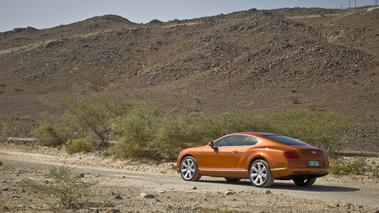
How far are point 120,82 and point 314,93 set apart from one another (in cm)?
3105

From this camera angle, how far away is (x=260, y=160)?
1434cm

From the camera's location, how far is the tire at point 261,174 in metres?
14.1

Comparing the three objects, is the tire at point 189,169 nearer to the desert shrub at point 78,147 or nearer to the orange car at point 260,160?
the orange car at point 260,160

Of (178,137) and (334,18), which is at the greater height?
(334,18)

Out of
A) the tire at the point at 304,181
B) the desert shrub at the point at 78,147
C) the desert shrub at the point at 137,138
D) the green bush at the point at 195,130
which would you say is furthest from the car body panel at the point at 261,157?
the desert shrub at the point at 78,147

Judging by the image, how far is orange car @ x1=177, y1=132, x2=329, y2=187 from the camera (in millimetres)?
13914

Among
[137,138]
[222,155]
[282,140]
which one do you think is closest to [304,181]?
[282,140]

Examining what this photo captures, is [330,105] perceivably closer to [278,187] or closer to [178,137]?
[178,137]

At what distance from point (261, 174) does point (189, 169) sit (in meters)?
2.85

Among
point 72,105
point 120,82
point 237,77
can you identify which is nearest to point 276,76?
point 237,77

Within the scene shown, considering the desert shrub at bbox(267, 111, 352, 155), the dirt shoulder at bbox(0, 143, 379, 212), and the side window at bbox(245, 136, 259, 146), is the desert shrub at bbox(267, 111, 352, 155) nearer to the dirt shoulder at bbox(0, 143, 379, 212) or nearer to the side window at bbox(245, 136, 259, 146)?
the dirt shoulder at bbox(0, 143, 379, 212)

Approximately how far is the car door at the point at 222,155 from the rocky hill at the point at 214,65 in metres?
21.0

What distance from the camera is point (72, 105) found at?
32.8 metres

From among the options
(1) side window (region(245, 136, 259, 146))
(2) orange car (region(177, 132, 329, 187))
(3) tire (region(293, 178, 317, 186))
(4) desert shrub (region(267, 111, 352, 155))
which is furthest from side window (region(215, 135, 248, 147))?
(4) desert shrub (region(267, 111, 352, 155))
